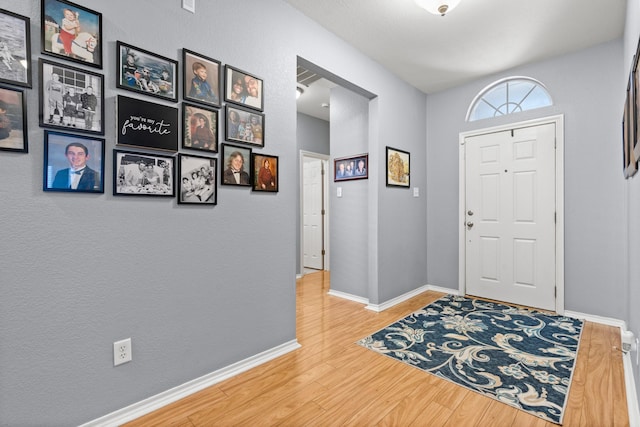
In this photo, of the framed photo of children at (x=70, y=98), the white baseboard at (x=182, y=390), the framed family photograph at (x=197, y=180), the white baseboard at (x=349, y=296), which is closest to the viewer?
the framed photo of children at (x=70, y=98)

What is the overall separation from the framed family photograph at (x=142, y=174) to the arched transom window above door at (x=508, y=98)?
3617 millimetres

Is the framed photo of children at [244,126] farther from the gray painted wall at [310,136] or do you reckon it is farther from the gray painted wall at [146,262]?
the gray painted wall at [310,136]

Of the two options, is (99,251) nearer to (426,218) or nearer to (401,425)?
(401,425)

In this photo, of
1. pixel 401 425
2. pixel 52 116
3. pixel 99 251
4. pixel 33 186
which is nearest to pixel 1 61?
pixel 52 116

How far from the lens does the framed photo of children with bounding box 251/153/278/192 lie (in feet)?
7.36

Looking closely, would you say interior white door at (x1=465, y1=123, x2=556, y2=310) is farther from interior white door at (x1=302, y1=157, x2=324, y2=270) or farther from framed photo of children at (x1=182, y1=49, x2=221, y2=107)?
framed photo of children at (x1=182, y1=49, x2=221, y2=107)

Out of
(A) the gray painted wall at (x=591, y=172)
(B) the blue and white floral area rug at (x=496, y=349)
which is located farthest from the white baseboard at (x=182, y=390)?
(A) the gray painted wall at (x=591, y=172)

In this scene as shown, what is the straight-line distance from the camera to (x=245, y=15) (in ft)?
7.12

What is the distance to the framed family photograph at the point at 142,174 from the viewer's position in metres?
1.63

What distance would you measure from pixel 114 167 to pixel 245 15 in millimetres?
1383

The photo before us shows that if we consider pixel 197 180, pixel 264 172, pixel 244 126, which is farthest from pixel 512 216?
pixel 197 180

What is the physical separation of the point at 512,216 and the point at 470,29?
205cm

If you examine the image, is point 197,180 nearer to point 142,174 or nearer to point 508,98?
point 142,174

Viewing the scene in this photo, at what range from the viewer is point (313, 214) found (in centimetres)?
584
